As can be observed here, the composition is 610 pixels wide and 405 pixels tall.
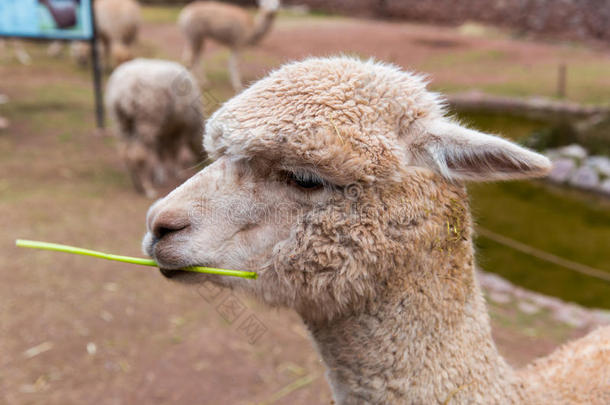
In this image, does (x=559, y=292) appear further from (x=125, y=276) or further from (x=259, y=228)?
(x=259, y=228)

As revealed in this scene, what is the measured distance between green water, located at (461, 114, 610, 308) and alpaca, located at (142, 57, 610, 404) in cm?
346

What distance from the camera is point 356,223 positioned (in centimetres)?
156

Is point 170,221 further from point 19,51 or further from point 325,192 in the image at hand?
point 19,51

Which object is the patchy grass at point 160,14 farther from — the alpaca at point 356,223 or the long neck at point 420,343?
the long neck at point 420,343

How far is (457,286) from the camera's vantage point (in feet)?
5.38

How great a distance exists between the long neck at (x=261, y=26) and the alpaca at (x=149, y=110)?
260 inches

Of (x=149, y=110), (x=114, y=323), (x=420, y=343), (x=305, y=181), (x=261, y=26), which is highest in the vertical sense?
(x=305, y=181)

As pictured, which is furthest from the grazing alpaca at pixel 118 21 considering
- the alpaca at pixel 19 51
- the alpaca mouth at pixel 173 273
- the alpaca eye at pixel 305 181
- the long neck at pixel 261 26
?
the alpaca eye at pixel 305 181

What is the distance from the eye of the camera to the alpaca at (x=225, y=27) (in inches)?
505

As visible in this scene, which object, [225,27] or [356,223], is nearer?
[356,223]

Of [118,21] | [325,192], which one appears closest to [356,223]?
[325,192]

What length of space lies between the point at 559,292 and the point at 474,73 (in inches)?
331

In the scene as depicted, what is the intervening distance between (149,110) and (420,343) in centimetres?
554

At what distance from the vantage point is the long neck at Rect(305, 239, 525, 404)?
1591 mm
